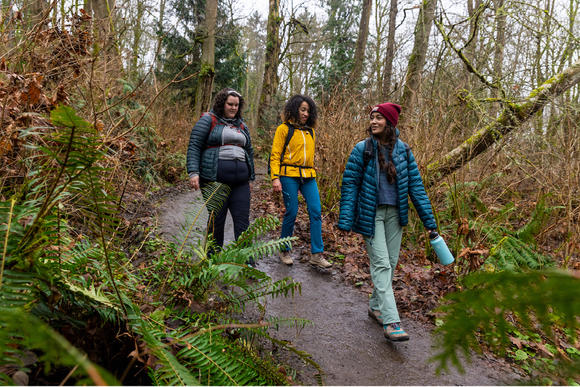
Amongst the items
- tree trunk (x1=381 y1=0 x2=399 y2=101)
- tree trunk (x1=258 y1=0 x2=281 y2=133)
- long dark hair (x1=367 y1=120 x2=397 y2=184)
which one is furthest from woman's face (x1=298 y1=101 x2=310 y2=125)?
tree trunk (x1=258 y1=0 x2=281 y2=133)

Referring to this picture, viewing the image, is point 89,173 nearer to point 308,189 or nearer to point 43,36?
point 43,36

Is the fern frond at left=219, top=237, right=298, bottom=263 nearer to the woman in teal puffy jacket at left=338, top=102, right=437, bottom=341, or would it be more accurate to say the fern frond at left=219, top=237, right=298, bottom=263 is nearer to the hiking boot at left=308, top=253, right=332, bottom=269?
the woman in teal puffy jacket at left=338, top=102, right=437, bottom=341

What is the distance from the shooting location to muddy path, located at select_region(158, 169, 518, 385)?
2.67 m

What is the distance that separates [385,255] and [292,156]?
198cm

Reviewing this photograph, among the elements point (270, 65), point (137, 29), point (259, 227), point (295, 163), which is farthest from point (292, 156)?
point (270, 65)

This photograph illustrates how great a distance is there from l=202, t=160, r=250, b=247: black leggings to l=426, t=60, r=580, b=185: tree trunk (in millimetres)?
3099

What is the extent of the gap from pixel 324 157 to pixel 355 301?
3.49 metres

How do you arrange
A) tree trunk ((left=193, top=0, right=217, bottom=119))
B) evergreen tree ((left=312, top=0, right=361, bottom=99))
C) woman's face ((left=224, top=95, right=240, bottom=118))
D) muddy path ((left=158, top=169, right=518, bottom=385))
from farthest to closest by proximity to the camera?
evergreen tree ((left=312, top=0, right=361, bottom=99))
tree trunk ((left=193, top=0, right=217, bottom=119))
woman's face ((left=224, top=95, right=240, bottom=118))
muddy path ((left=158, top=169, right=518, bottom=385))

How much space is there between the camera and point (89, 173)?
4.15 ft

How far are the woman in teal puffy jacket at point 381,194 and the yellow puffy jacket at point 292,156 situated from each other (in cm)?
123

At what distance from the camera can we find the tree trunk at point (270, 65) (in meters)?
15.1

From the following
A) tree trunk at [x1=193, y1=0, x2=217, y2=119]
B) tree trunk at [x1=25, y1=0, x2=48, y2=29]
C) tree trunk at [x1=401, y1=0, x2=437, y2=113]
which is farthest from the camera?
tree trunk at [x1=193, y1=0, x2=217, y2=119]

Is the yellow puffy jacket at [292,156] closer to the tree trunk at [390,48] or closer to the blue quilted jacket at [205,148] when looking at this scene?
the blue quilted jacket at [205,148]

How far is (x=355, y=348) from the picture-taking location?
120 inches
